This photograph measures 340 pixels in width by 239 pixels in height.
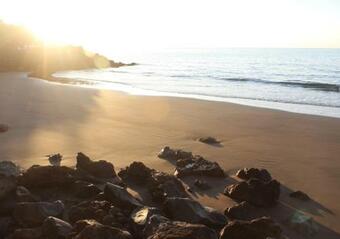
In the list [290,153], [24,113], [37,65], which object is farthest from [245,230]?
[37,65]

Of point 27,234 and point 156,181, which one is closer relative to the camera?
point 27,234

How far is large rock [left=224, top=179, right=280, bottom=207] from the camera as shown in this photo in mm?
6375

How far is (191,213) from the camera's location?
5.43m

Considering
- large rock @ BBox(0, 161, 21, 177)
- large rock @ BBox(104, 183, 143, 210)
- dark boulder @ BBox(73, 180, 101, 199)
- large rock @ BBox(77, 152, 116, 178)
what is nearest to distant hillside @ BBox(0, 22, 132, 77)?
large rock @ BBox(77, 152, 116, 178)

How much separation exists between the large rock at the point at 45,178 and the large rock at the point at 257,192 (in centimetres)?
246

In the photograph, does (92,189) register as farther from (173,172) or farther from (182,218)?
(173,172)

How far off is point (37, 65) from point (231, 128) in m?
40.9

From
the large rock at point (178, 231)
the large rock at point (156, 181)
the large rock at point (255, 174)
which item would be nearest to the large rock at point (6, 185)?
the large rock at point (156, 181)

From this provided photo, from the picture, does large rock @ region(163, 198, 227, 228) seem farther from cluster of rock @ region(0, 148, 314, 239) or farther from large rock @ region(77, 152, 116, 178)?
large rock @ region(77, 152, 116, 178)

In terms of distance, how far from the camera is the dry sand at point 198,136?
24.0 ft

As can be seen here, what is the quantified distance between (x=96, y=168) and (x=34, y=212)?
6.81 feet

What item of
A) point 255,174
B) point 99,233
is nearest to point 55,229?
point 99,233

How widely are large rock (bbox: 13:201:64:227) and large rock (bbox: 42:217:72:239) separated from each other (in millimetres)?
423

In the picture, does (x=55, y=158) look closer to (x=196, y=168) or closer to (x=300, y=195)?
(x=196, y=168)
